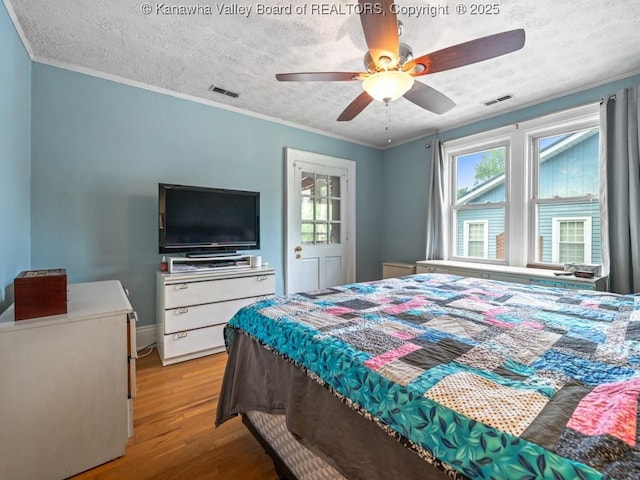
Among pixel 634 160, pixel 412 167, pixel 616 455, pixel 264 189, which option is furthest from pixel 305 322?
pixel 412 167

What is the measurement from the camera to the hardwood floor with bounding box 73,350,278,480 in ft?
4.66

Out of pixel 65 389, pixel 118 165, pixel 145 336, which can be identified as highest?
pixel 118 165

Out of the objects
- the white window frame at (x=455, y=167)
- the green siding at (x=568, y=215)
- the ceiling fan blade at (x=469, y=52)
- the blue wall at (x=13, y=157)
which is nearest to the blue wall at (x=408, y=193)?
the white window frame at (x=455, y=167)

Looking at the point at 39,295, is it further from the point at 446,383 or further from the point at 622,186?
the point at 622,186

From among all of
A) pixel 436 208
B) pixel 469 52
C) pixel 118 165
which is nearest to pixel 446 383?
pixel 469 52

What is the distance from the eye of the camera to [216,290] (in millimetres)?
2730

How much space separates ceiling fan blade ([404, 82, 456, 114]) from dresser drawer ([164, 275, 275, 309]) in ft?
6.78

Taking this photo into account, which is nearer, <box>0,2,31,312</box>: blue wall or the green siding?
<box>0,2,31,312</box>: blue wall

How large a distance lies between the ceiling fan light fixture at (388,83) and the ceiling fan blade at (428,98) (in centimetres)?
31

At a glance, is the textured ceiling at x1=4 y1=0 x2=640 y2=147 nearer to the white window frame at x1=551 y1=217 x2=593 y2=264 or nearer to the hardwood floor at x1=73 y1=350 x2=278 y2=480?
the white window frame at x1=551 y1=217 x2=593 y2=264

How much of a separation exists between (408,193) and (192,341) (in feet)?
11.4

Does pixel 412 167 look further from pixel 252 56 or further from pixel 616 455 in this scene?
pixel 616 455

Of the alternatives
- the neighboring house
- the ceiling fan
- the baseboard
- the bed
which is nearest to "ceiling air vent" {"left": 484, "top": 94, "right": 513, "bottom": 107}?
the neighboring house

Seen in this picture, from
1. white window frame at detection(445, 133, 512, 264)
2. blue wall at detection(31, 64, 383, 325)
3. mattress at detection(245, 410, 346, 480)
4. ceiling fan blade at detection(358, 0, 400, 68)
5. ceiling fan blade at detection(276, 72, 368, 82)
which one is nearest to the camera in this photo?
mattress at detection(245, 410, 346, 480)
